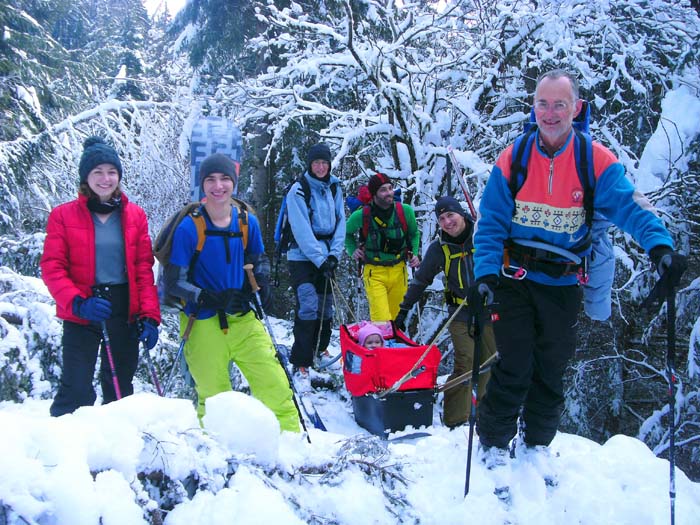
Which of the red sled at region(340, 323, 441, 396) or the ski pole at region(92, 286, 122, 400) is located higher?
the ski pole at region(92, 286, 122, 400)

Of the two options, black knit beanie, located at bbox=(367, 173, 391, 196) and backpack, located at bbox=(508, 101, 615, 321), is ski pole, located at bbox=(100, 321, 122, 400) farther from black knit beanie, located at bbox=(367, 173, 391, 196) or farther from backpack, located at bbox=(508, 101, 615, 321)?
black knit beanie, located at bbox=(367, 173, 391, 196)

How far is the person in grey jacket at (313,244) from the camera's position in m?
5.96

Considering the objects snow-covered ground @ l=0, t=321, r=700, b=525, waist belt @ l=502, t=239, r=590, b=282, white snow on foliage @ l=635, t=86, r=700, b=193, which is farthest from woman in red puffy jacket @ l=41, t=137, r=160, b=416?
white snow on foliage @ l=635, t=86, r=700, b=193

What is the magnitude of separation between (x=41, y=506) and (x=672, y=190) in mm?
7678

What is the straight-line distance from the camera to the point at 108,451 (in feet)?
5.29

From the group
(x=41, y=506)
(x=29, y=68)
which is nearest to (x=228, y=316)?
(x=41, y=506)

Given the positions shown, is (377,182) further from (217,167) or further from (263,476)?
(263,476)

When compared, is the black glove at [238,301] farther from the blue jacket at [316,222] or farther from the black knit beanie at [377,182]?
the black knit beanie at [377,182]

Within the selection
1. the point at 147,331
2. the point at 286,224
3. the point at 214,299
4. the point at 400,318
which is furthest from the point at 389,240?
the point at 147,331

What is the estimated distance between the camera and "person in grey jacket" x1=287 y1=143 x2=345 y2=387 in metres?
5.96

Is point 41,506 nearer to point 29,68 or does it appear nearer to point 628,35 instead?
point 628,35

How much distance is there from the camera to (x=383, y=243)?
20.3ft

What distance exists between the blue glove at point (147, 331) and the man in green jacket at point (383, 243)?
288 centimetres

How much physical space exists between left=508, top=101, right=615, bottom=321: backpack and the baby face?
7.78ft
